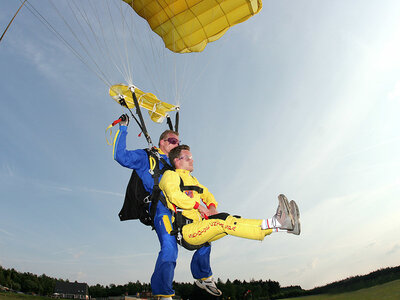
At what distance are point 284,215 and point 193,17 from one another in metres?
5.38

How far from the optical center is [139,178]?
4.40m

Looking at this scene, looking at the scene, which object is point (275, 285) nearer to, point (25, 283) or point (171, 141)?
point (171, 141)

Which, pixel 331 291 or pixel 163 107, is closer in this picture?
pixel 331 291

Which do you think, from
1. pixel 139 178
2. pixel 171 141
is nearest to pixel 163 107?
pixel 171 141

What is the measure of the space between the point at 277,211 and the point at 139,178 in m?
2.30

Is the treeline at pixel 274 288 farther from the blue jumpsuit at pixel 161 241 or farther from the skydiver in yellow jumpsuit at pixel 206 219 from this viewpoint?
the skydiver in yellow jumpsuit at pixel 206 219

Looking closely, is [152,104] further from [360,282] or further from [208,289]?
[360,282]

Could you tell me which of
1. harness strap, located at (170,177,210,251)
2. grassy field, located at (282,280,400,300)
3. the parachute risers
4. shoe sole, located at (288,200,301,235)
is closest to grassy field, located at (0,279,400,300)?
grassy field, located at (282,280,400,300)

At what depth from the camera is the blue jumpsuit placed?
136 inches

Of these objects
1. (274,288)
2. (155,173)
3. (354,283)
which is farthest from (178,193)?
(274,288)

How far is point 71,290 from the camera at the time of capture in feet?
92.0

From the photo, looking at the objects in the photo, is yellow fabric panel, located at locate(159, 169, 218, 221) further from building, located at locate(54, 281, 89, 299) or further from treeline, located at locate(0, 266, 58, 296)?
treeline, located at locate(0, 266, 58, 296)

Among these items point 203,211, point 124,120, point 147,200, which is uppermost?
point 124,120

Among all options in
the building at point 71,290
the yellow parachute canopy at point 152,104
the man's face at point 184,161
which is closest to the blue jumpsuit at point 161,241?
the man's face at point 184,161
